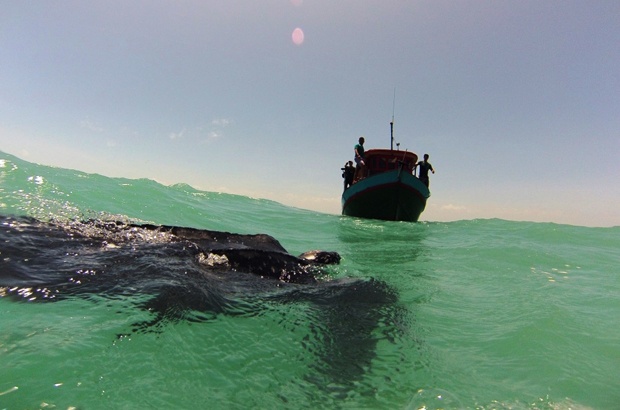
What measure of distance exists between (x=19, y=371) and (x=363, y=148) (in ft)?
67.9

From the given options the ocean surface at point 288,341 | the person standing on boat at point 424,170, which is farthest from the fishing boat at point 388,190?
the ocean surface at point 288,341

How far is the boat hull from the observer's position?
19219mm

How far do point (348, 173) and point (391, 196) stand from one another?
5.61 meters

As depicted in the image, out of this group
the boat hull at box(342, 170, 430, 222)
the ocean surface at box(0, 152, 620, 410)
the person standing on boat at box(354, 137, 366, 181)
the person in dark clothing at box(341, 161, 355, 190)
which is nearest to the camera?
the ocean surface at box(0, 152, 620, 410)

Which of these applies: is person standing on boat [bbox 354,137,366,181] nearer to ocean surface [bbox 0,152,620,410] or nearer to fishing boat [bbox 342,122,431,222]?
fishing boat [bbox 342,122,431,222]

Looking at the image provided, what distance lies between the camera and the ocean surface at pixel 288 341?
243 centimetres

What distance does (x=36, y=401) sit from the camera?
208cm

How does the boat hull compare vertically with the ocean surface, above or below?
above

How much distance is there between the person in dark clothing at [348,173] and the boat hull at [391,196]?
3.01 meters

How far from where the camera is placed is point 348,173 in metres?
24.4

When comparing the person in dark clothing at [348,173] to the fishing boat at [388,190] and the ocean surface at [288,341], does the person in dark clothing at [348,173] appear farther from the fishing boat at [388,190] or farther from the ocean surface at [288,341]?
the ocean surface at [288,341]

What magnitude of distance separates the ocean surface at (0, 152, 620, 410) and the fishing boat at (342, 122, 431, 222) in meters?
13.2

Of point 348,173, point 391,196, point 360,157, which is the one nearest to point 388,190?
point 391,196

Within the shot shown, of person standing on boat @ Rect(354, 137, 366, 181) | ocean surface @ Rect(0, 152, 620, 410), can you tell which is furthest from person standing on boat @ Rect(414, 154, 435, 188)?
ocean surface @ Rect(0, 152, 620, 410)
